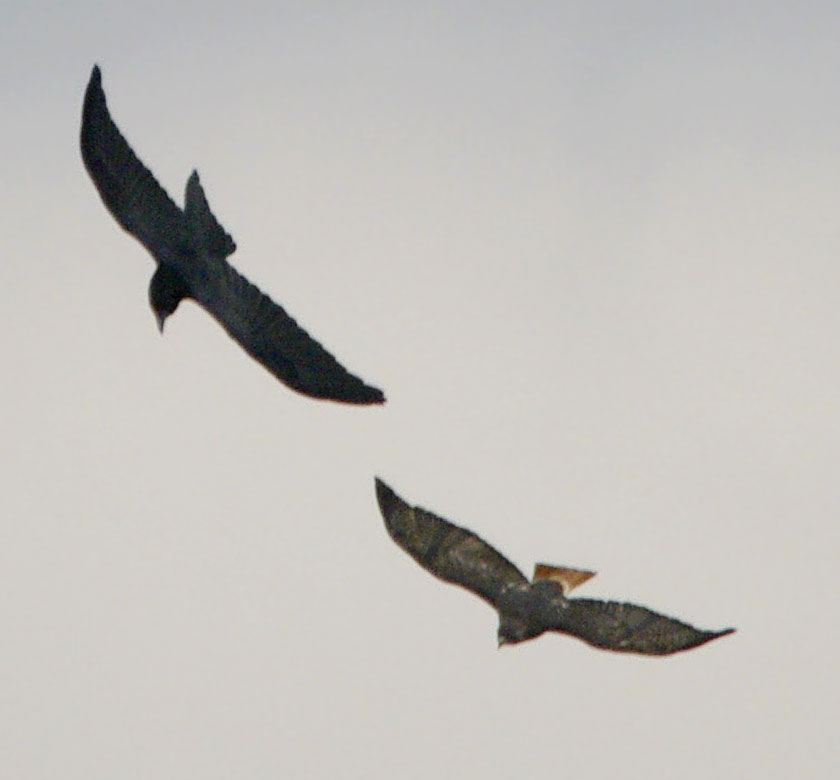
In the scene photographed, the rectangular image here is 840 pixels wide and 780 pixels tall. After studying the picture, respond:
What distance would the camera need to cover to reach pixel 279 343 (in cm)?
1702

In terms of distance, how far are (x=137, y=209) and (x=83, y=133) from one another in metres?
1.00

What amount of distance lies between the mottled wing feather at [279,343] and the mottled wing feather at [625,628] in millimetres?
4925

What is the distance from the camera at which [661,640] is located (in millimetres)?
19422

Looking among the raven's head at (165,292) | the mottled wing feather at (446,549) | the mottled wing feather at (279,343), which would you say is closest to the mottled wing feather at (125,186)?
the raven's head at (165,292)

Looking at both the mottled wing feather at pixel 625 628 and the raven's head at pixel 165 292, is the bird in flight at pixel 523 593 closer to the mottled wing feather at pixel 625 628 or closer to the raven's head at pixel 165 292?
the mottled wing feather at pixel 625 628

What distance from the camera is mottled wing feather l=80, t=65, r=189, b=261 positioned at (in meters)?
15.9

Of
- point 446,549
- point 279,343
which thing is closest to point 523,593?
point 446,549

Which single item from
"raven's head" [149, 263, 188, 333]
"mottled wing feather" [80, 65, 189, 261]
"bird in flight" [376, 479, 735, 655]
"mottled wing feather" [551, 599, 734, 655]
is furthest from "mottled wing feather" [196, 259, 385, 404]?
"mottled wing feather" [551, 599, 734, 655]

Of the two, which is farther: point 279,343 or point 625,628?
point 625,628

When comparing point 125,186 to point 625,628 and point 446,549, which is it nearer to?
point 446,549

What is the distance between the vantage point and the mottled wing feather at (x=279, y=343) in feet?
55.4

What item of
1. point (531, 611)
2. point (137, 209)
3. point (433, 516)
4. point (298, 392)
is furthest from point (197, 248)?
point (531, 611)

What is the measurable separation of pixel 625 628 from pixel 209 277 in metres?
6.68

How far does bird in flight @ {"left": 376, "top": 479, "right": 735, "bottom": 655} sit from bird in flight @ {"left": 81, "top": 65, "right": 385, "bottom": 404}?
2839 mm
